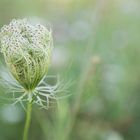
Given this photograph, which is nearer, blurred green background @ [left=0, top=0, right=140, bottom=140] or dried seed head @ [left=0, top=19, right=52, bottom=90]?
dried seed head @ [left=0, top=19, right=52, bottom=90]

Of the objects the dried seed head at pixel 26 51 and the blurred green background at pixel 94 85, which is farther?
the blurred green background at pixel 94 85

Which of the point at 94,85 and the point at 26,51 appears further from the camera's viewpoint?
the point at 94,85

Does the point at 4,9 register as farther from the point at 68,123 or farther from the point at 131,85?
the point at 68,123

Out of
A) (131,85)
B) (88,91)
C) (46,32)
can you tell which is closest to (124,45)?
(131,85)
